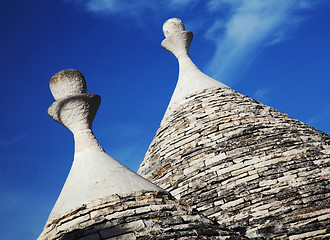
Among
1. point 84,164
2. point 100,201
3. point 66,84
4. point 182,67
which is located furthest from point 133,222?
point 182,67

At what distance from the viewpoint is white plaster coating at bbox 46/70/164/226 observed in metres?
5.24

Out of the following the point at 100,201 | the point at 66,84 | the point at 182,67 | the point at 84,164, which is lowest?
the point at 100,201

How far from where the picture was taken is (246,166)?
7387 mm

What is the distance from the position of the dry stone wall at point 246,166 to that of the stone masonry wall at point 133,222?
2038 mm

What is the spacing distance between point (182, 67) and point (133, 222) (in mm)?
6373

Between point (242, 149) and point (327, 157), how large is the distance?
4.52 ft

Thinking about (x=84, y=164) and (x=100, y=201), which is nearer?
(x=100, y=201)

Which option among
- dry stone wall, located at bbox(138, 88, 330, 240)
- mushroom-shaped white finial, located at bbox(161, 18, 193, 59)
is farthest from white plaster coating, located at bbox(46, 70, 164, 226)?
mushroom-shaped white finial, located at bbox(161, 18, 193, 59)

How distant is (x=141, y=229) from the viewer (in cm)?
442

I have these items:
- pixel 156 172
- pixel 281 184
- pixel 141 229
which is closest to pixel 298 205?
pixel 281 184

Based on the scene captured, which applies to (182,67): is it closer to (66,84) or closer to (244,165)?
(244,165)

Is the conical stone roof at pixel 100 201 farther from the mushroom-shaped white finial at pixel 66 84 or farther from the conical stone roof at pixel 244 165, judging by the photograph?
the conical stone roof at pixel 244 165

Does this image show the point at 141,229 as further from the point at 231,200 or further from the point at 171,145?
the point at 171,145

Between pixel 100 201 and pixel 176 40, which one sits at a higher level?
pixel 176 40
